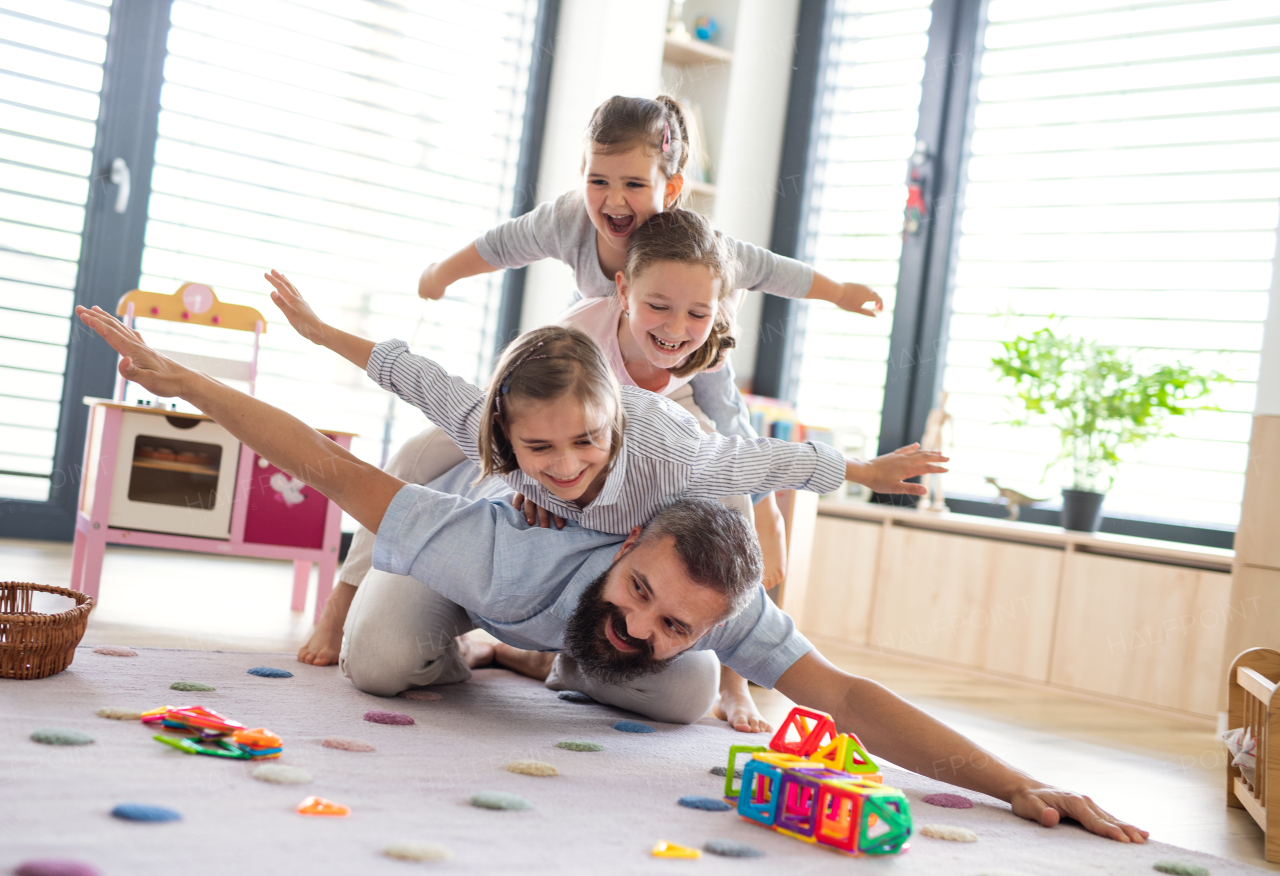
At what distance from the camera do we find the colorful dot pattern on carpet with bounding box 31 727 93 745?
118 centimetres

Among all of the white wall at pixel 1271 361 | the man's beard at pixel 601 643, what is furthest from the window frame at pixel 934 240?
the man's beard at pixel 601 643

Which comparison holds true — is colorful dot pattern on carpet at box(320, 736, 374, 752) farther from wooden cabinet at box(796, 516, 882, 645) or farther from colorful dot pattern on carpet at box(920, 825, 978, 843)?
wooden cabinet at box(796, 516, 882, 645)

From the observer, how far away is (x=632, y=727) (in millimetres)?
1737

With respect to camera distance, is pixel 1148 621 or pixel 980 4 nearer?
pixel 1148 621

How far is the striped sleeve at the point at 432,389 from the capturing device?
159cm

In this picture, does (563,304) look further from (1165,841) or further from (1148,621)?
(1165,841)

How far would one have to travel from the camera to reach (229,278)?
136 inches

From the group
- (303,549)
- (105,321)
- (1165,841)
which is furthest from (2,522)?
(1165,841)

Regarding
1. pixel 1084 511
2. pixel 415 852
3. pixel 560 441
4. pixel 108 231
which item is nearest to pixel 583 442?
pixel 560 441

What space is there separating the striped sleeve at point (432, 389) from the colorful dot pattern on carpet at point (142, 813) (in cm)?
70

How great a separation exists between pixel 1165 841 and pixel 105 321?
1.56 meters

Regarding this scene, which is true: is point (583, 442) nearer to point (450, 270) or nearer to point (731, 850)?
point (731, 850)

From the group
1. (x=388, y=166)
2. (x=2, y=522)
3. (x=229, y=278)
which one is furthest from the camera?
(x=388, y=166)

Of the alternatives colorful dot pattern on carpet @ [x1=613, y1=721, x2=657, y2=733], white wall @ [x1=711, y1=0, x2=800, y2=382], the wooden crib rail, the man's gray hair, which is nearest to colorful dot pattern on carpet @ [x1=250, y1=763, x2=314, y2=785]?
the man's gray hair
